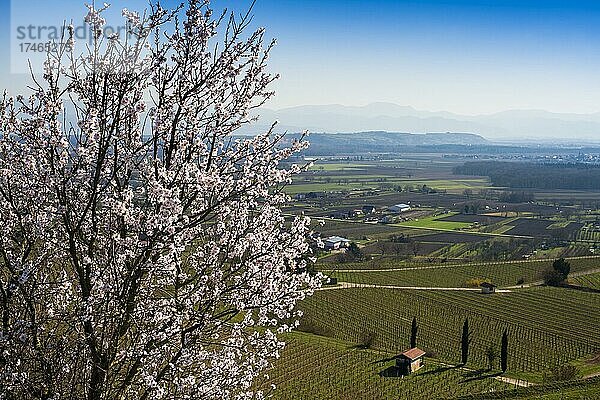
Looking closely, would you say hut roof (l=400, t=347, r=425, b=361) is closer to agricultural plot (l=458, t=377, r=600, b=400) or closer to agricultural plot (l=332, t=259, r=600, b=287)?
agricultural plot (l=458, t=377, r=600, b=400)

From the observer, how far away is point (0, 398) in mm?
4988

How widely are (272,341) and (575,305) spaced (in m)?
44.4

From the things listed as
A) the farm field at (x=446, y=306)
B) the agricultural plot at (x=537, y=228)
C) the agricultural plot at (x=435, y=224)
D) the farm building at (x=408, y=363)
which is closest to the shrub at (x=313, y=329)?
the farm field at (x=446, y=306)

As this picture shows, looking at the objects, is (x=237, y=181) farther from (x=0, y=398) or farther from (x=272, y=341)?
(x=0, y=398)

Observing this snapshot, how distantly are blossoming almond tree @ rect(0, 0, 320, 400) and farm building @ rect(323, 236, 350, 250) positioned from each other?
62513mm

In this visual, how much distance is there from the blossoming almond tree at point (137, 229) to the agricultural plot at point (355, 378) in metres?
20.0

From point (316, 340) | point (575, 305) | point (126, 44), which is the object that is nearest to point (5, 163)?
point (126, 44)

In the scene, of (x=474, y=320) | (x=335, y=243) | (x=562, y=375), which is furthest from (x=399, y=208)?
(x=562, y=375)

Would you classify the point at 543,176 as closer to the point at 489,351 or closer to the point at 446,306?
the point at 446,306

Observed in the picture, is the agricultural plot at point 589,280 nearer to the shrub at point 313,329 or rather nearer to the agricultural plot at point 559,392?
the shrub at point 313,329

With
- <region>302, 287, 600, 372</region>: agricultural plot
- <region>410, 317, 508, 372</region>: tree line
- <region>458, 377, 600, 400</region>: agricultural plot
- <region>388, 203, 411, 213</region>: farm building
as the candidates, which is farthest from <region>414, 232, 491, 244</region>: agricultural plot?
<region>458, 377, 600, 400</region>: agricultural plot

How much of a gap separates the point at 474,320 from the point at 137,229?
39606 millimetres

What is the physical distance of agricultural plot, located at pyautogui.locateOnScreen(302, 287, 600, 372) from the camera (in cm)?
3425

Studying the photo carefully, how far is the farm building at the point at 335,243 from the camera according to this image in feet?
224
